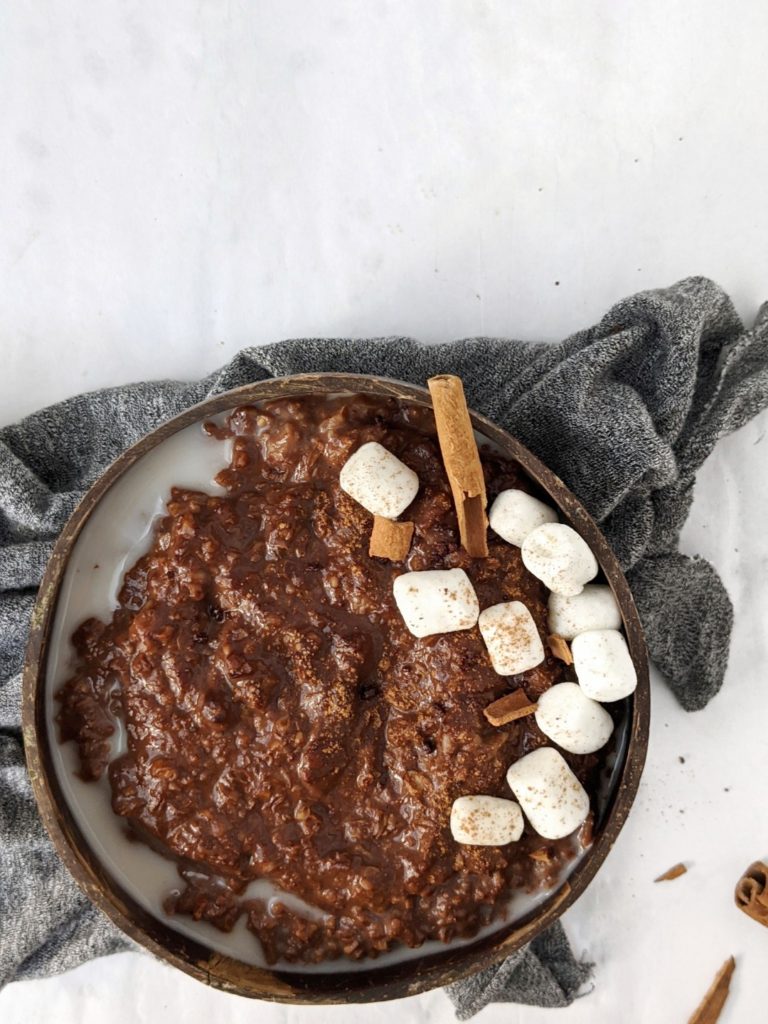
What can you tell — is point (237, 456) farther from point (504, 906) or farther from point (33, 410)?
point (504, 906)

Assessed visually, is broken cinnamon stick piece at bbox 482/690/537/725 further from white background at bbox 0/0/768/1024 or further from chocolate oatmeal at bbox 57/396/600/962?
white background at bbox 0/0/768/1024

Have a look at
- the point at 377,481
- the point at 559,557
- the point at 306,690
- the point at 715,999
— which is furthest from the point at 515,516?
the point at 715,999

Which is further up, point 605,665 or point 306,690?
point 605,665

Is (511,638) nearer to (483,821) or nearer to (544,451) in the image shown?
(483,821)

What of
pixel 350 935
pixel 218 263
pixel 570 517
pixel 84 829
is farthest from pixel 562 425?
pixel 84 829

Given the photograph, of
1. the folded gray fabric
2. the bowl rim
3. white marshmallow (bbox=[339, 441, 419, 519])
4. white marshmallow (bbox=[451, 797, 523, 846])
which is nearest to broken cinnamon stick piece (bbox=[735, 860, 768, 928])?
the folded gray fabric
